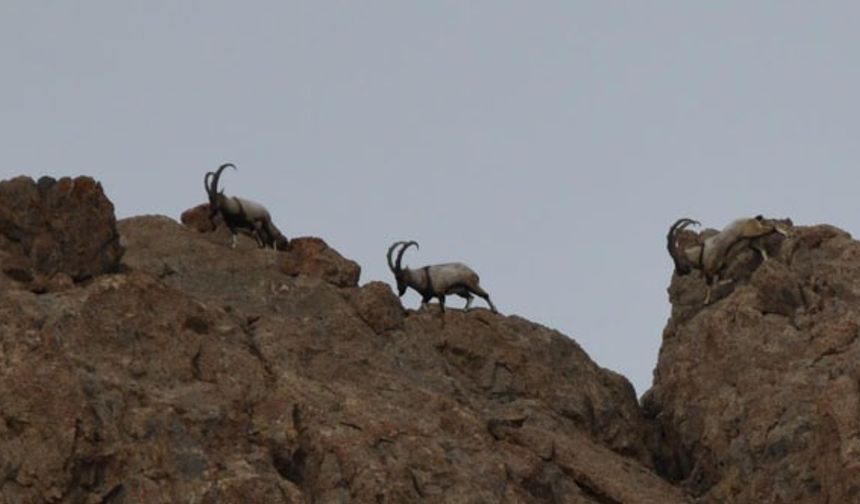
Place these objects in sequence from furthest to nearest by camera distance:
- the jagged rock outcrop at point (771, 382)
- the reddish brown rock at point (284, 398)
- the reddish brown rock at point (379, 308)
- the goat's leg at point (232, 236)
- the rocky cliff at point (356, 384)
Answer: the goat's leg at point (232, 236) < the reddish brown rock at point (379, 308) < the jagged rock outcrop at point (771, 382) < the rocky cliff at point (356, 384) < the reddish brown rock at point (284, 398)

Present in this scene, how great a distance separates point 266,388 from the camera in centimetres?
2945

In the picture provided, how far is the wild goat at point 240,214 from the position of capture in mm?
37906

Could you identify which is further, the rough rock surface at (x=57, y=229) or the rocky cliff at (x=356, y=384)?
the rough rock surface at (x=57, y=229)

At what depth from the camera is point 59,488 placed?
85.1 ft

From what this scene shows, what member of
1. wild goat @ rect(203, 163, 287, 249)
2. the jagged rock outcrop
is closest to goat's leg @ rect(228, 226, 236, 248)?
wild goat @ rect(203, 163, 287, 249)

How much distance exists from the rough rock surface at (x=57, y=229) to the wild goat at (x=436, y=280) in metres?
7.17

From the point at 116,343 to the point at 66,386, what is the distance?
2322 mm

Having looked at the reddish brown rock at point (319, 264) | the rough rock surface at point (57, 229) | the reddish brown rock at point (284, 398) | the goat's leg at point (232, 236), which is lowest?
the reddish brown rock at point (284, 398)

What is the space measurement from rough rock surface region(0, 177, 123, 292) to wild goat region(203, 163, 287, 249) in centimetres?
579

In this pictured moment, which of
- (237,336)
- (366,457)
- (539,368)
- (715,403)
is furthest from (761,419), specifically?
(237,336)

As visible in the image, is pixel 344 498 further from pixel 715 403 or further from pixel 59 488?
pixel 715 403

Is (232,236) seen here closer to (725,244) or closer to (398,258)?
(398,258)

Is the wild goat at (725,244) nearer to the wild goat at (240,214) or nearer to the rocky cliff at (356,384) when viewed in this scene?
the rocky cliff at (356,384)

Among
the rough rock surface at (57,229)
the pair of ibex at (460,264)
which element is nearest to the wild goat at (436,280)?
the pair of ibex at (460,264)
